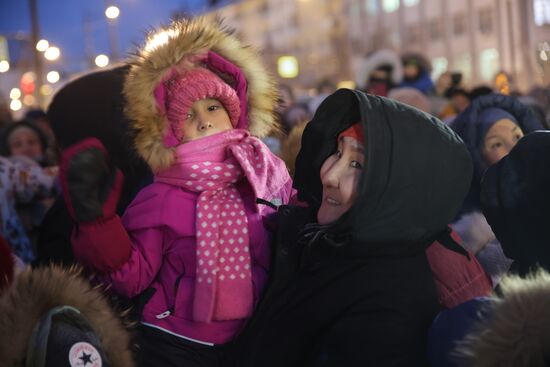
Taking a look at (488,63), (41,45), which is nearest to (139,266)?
(41,45)

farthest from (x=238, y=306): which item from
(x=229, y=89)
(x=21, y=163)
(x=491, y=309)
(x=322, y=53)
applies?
(x=322, y=53)

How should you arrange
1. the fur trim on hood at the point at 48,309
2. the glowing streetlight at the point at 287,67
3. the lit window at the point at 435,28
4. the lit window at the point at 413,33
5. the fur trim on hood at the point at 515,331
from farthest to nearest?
the lit window at the point at 413,33, the lit window at the point at 435,28, the glowing streetlight at the point at 287,67, the fur trim on hood at the point at 48,309, the fur trim on hood at the point at 515,331

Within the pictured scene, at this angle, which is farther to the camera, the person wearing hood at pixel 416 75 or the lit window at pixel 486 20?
the lit window at pixel 486 20

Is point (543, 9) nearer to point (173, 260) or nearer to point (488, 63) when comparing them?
point (173, 260)

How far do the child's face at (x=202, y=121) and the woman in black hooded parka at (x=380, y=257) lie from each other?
2.47ft

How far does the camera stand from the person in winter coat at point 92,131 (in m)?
3.87

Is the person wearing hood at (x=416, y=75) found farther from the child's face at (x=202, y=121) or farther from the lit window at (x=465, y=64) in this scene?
the lit window at (x=465, y=64)

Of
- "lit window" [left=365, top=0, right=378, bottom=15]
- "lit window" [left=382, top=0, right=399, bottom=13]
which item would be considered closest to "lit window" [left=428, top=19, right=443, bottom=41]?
"lit window" [left=382, top=0, right=399, bottom=13]

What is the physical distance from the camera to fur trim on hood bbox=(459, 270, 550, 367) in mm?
1858

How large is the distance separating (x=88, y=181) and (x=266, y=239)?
0.78m

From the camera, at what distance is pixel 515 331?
1.89 meters

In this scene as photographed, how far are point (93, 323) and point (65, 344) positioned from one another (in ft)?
0.53

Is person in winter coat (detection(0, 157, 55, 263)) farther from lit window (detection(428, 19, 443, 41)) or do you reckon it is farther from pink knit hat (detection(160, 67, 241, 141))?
lit window (detection(428, 19, 443, 41))

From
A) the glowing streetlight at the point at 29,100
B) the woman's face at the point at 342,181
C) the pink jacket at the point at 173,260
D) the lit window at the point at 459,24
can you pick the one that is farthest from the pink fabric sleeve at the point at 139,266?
the glowing streetlight at the point at 29,100
